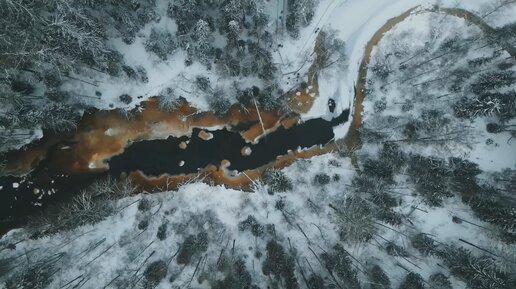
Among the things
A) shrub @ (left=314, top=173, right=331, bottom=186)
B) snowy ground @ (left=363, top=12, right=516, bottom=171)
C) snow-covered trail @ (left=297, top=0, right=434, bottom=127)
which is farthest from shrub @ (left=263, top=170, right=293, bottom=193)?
snowy ground @ (left=363, top=12, right=516, bottom=171)

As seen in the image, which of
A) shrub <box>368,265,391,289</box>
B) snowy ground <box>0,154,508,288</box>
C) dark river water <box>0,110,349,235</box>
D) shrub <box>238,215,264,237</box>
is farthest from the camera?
dark river water <box>0,110,349,235</box>

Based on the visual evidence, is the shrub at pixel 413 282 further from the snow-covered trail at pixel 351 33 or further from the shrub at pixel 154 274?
the shrub at pixel 154 274

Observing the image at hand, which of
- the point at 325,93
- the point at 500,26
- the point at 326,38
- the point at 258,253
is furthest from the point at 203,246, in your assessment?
the point at 500,26

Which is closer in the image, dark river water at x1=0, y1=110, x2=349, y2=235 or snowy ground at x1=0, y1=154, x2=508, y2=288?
snowy ground at x1=0, y1=154, x2=508, y2=288

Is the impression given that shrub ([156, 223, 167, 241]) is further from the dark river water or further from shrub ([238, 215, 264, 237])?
shrub ([238, 215, 264, 237])

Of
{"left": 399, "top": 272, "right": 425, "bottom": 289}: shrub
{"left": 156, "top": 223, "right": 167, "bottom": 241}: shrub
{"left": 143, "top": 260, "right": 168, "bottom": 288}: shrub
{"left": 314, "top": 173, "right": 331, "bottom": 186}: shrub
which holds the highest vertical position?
{"left": 156, "top": 223, "right": 167, "bottom": 241}: shrub

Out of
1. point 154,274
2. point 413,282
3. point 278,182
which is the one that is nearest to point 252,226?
point 278,182
